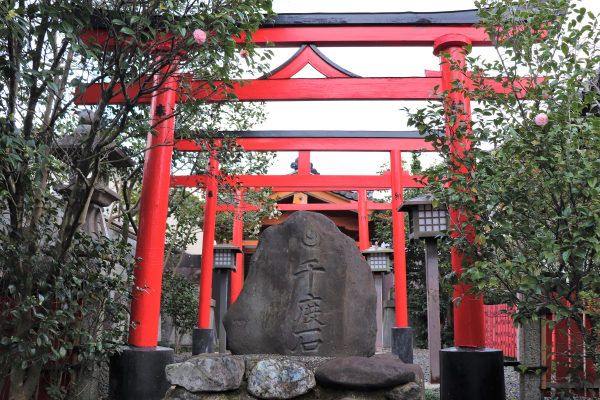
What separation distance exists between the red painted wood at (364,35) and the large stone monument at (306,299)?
2732 mm

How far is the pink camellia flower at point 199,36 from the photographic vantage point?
11.9 ft

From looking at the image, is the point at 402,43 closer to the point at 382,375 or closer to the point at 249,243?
the point at 382,375

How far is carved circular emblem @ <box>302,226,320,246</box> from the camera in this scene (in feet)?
15.1

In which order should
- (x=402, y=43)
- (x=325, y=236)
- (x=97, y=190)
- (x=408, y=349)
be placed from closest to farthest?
1. (x=325, y=236)
2. (x=97, y=190)
3. (x=402, y=43)
4. (x=408, y=349)

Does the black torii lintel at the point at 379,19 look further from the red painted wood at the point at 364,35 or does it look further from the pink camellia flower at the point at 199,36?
the pink camellia flower at the point at 199,36

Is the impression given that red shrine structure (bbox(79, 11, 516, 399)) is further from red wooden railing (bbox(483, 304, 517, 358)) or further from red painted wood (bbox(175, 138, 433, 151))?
red wooden railing (bbox(483, 304, 517, 358))

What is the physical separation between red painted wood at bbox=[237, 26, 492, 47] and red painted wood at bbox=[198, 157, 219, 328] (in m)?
4.07

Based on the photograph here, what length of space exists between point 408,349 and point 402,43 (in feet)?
19.9

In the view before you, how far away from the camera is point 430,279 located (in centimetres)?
748

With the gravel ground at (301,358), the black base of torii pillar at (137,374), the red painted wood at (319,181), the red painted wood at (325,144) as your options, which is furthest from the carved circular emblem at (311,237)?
the red painted wood at (319,181)

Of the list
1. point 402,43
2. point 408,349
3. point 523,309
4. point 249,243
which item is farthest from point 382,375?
point 249,243

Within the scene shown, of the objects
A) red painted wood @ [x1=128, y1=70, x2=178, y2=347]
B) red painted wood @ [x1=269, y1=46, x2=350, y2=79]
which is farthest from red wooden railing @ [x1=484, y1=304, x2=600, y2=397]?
red painted wood @ [x1=269, y1=46, x2=350, y2=79]

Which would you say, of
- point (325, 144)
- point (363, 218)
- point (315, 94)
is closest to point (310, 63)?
point (315, 94)

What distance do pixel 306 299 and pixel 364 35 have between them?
3.48 metres
